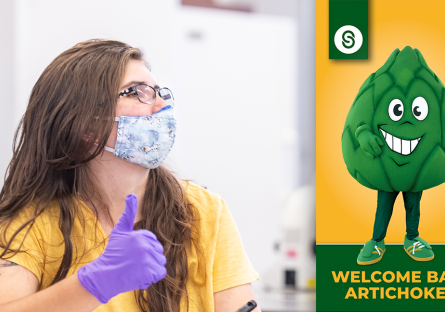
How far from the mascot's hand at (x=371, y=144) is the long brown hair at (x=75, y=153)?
912mm

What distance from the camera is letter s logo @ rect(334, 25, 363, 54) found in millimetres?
1908

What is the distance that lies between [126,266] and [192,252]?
0.33 m

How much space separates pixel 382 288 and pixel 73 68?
159cm

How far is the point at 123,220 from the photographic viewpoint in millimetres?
872

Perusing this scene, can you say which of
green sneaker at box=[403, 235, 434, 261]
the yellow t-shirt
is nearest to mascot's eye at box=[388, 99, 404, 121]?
green sneaker at box=[403, 235, 434, 261]

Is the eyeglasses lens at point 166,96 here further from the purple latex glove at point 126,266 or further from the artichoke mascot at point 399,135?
the artichoke mascot at point 399,135

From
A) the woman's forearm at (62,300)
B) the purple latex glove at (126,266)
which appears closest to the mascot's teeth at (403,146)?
the purple latex glove at (126,266)

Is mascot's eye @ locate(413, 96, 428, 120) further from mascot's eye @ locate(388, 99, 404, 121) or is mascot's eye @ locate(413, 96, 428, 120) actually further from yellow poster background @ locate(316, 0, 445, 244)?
yellow poster background @ locate(316, 0, 445, 244)

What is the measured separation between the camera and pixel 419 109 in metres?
1.74

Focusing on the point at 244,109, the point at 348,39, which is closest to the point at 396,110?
the point at 348,39

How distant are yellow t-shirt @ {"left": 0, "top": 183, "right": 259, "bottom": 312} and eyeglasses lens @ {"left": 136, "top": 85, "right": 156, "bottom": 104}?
0.33 metres

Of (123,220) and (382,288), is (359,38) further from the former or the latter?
(123,220)

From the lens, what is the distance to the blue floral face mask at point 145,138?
1117 mm

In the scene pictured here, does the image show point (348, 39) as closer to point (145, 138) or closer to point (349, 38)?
point (349, 38)
